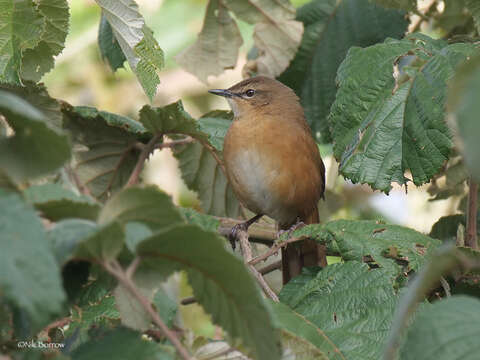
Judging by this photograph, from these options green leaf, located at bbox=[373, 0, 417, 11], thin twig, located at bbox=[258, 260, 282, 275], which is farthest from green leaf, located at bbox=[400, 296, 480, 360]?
green leaf, located at bbox=[373, 0, 417, 11]

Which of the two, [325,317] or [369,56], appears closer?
[325,317]

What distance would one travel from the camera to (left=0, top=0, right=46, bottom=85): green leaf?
2252mm

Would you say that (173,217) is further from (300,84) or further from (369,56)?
(300,84)

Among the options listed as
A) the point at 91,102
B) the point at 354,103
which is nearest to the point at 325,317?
the point at 354,103

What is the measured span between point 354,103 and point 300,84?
131cm

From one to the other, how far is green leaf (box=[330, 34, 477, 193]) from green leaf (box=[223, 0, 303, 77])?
3.11 feet

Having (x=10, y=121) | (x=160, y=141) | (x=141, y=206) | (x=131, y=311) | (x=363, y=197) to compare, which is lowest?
(x=363, y=197)

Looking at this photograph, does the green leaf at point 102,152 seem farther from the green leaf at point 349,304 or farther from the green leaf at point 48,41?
the green leaf at point 349,304

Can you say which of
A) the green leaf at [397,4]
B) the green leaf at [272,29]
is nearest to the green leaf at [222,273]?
the green leaf at [397,4]

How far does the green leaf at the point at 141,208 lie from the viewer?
1.04 meters

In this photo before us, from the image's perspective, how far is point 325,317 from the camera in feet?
6.63

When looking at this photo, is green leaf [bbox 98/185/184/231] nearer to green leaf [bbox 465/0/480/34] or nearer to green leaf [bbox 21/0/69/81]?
green leaf [bbox 21/0/69/81]

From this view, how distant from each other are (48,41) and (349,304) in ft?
4.45

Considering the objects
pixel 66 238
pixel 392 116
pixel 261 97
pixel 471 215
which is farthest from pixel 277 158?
pixel 66 238
